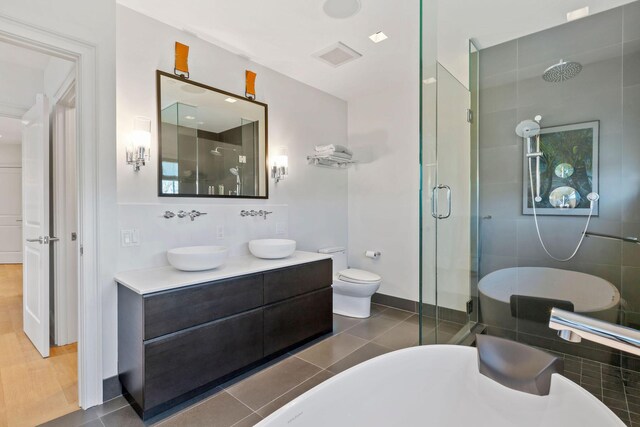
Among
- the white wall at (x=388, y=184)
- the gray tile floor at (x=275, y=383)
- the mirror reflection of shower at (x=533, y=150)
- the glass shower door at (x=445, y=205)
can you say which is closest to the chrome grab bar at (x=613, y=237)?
the mirror reflection of shower at (x=533, y=150)

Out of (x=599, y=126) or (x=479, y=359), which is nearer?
(x=479, y=359)

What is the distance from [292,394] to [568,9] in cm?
322

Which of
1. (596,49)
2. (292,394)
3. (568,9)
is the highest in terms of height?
(568,9)

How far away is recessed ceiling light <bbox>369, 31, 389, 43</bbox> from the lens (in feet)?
8.04

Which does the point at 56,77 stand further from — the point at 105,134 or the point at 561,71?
the point at 561,71

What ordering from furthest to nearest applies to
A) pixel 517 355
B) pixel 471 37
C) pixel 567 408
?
pixel 471 37, pixel 517 355, pixel 567 408

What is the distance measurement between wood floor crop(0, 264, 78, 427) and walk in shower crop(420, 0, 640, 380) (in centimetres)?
237

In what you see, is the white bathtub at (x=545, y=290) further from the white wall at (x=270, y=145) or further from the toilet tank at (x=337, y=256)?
the white wall at (x=270, y=145)

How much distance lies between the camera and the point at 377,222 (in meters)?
3.71

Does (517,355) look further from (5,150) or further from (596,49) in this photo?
(5,150)

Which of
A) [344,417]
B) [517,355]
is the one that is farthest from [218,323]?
[517,355]

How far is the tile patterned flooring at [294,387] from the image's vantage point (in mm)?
1736

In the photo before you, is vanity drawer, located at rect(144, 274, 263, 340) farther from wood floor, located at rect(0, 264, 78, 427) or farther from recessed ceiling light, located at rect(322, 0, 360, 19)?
recessed ceiling light, located at rect(322, 0, 360, 19)

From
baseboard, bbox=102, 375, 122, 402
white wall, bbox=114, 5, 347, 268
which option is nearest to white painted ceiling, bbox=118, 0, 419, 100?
white wall, bbox=114, 5, 347, 268
